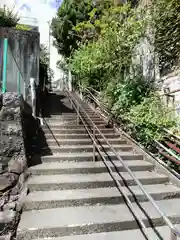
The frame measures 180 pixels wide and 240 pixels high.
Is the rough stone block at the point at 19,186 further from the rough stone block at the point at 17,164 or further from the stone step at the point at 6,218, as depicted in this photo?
the stone step at the point at 6,218

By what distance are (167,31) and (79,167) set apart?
5440 millimetres

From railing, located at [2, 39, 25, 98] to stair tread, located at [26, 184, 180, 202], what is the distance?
96.3 inches

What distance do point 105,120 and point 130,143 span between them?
198 centimetres

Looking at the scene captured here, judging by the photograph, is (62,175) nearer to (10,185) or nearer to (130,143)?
(10,185)

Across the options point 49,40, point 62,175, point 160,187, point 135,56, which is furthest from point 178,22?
point 49,40

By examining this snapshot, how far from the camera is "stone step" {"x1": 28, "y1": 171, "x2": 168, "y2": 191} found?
3.91 m

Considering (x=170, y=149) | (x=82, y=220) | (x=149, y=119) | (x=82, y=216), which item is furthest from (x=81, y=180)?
(x=149, y=119)

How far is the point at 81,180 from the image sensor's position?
4.12 meters

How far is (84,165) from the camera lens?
15.4ft

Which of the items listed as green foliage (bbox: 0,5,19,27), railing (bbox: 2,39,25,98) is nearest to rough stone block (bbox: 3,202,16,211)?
railing (bbox: 2,39,25,98)

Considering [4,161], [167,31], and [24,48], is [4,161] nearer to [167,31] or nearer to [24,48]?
[24,48]

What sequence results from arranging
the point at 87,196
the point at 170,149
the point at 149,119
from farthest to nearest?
the point at 149,119
the point at 170,149
the point at 87,196

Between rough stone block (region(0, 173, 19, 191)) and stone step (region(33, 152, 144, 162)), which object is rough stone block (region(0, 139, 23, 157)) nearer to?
rough stone block (region(0, 173, 19, 191))

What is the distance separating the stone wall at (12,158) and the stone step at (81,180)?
0.24 metres
